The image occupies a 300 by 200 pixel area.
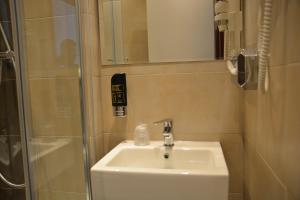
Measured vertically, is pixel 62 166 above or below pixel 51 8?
below

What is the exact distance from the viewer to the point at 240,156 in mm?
1135

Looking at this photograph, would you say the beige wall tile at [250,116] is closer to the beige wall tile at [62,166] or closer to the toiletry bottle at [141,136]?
the toiletry bottle at [141,136]

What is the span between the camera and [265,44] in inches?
24.2

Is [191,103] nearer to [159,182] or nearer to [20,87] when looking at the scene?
[159,182]

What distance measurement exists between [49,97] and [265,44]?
96 centimetres

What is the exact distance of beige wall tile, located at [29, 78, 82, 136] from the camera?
115cm

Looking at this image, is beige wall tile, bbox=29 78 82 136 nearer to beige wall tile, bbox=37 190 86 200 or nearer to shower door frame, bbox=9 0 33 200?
shower door frame, bbox=9 0 33 200

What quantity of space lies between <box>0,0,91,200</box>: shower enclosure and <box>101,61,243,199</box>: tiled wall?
21 centimetres

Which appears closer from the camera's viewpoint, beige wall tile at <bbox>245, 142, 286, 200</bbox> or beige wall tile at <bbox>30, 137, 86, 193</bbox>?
beige wall tile at <bbox>245, 142, 286, 200</bbox>

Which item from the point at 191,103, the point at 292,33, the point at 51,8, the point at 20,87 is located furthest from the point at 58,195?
the point at 292,33

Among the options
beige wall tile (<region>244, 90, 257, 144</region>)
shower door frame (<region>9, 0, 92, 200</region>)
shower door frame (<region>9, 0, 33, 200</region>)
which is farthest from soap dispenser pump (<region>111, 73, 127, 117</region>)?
beige wall tile (<region>244, 90, 257, 144</region>)

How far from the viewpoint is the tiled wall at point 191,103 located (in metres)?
1.12

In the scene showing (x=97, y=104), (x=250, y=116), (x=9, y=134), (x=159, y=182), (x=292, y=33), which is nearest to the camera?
(x=292, y=33)

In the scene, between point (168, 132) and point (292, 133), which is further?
point (168, 132)
